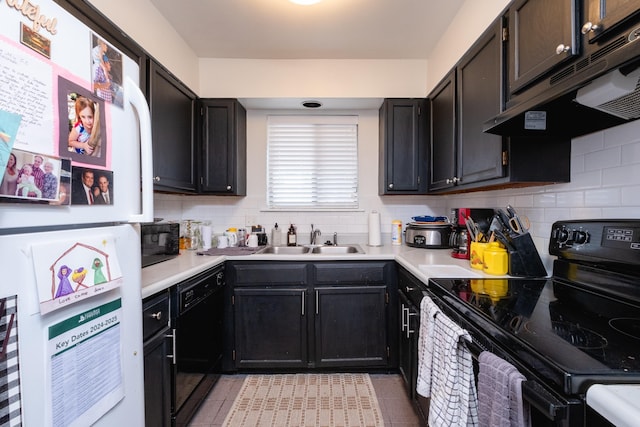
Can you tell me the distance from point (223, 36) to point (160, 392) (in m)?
2.38

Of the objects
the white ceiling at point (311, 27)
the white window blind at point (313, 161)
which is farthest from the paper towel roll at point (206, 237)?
the white ceiling at point (311, 27)

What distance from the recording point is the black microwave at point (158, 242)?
1758mm

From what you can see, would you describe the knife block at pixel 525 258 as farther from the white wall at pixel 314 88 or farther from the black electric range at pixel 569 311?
the white wall at pixel 314 88

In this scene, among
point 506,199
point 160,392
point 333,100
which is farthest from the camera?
point 333,100

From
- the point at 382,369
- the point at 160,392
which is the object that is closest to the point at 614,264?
the point at 382,369

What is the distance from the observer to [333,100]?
271cm

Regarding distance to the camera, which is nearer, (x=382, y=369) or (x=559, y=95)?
(x=559, y=95)

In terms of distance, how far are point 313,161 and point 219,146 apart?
2.87 ft

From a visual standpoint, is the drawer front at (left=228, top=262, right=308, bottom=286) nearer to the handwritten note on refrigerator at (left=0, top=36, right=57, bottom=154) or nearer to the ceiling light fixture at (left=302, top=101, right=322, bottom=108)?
the ceiling light fixture at (left=302, top=101, right=322, bottom=108)

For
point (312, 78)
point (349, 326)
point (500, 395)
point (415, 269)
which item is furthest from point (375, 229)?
point (500, 395)

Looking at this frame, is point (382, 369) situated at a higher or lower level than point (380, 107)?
lower

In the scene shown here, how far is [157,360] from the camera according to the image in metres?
1.33

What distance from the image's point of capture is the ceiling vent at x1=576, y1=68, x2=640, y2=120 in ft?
2.73

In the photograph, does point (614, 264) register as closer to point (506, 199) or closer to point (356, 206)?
point (506, 199)
